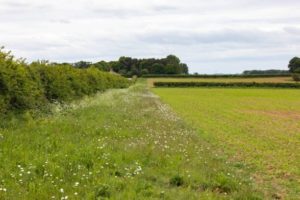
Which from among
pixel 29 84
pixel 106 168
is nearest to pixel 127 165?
pixel 106 168

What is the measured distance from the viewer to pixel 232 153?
1340cm

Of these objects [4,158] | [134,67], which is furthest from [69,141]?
[134,67]

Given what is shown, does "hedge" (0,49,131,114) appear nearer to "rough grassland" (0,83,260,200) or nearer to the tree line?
"rough grassland" (0,83,260,200)

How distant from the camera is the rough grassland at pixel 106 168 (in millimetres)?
7258

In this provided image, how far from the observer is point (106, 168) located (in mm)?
8836

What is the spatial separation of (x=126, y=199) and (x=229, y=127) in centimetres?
1536

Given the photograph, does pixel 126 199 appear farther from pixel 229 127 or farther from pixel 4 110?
pixel 229 127

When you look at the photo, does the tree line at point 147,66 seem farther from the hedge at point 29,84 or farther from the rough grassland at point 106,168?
the rough grassland at point 106,168

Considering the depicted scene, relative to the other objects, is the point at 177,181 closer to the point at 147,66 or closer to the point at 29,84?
the point at 29,84

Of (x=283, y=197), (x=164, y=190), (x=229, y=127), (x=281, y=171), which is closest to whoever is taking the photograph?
(x=164, y=190)

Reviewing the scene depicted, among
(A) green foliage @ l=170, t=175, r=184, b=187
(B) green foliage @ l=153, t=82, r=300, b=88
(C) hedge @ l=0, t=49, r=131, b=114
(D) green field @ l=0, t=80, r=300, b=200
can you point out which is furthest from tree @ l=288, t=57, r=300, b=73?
(A) green foliage @ l=170, t=175, r=184, b=187

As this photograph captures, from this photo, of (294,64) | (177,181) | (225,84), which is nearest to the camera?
(177,181)

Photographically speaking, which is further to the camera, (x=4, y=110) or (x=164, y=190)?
(x=4, y=110)

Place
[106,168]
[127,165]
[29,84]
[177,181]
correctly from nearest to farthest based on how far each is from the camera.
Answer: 1. [177,181]
2. [106,168]
3. [127,165]
4. [29,84]
